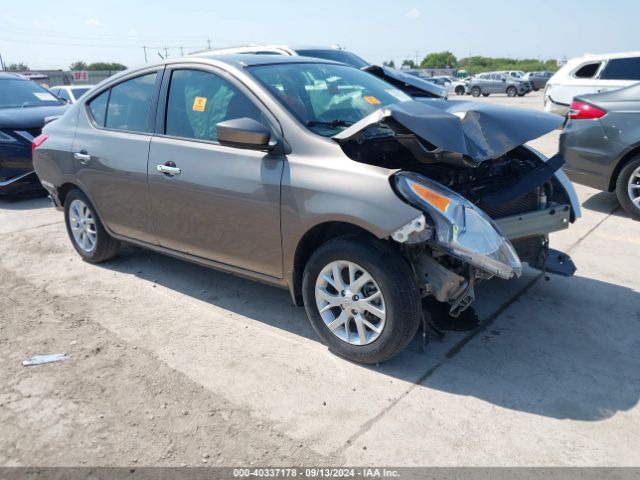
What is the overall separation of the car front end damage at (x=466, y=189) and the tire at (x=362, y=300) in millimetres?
165

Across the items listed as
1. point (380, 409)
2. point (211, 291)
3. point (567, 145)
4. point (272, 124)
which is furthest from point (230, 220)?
point (567, 145)

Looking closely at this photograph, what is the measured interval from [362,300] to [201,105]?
6.10ft

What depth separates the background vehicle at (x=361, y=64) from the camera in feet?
23.6

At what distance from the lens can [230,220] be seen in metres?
3.78

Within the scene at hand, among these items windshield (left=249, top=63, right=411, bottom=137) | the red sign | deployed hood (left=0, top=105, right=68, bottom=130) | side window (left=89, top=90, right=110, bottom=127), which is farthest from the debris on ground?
the red sign

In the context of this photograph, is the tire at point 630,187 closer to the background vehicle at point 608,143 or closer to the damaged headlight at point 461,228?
the background vehicle at point 608,143

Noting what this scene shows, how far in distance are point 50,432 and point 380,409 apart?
172 cm

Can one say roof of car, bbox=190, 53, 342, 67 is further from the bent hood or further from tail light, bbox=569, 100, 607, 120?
tail light, bbox=569, 100, 607, 120

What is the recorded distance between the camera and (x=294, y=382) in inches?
128

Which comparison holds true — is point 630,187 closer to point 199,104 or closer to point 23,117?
point 199,104

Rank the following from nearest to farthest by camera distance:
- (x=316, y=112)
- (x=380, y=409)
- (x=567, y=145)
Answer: (x=380, y=409), (x=316, y=112), (x=567, y=145)

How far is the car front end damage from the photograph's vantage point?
2998 mm

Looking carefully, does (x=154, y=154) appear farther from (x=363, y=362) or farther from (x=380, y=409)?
(x=380, y=409)

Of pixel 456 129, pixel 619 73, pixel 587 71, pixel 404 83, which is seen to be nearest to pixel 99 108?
pixel 456 129
